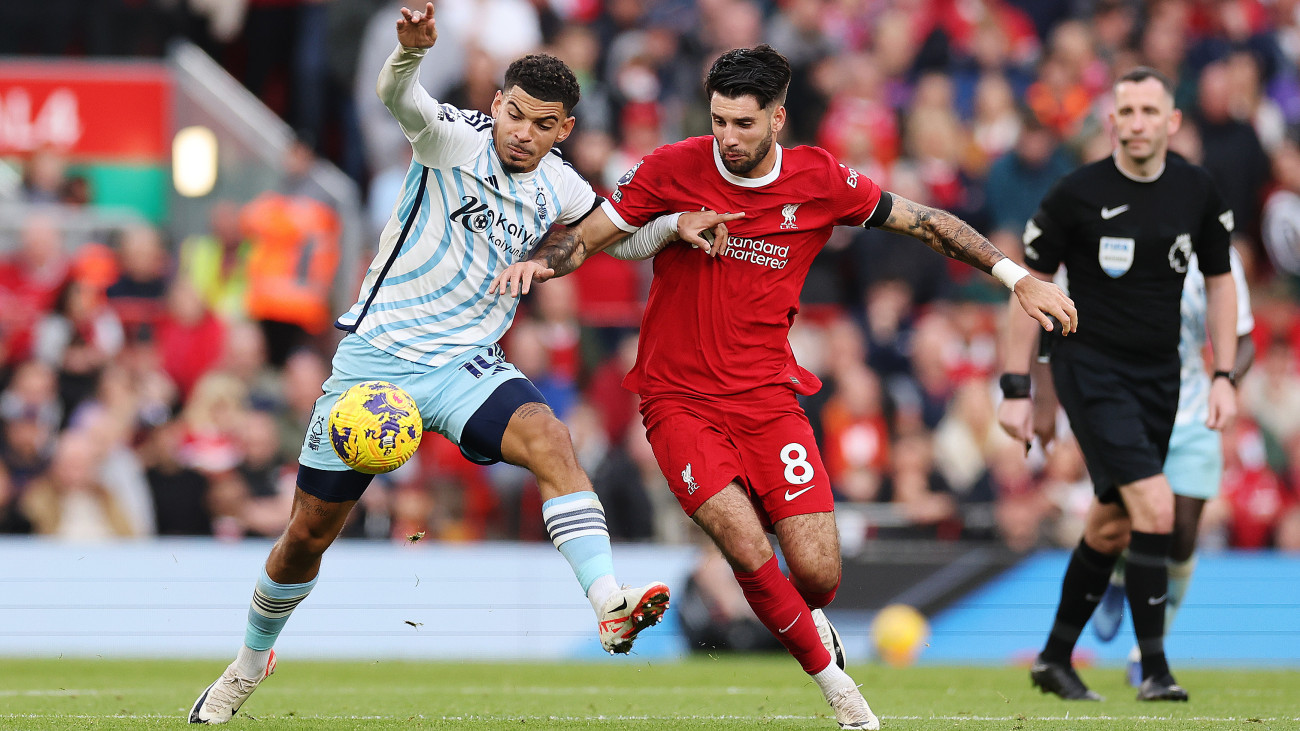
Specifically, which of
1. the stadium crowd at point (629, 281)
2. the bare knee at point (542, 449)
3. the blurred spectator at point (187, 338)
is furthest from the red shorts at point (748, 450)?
the blurred spectator at point (187, 338)

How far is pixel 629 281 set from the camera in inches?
583

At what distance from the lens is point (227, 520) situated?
1267 centimetres

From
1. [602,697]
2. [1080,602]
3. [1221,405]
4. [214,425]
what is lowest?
[602,697]

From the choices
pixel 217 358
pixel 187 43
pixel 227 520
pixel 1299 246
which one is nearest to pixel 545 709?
pixel 227 520

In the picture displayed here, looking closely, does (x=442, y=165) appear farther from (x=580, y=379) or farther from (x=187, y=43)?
(x=187, y=43)

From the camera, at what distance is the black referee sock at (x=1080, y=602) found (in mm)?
8672

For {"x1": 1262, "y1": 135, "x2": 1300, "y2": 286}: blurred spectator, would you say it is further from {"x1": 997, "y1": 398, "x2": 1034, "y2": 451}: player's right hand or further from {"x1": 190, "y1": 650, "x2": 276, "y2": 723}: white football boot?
{"x1": 190, "y1": 650, "x2": 276, "y2": 723}: white football boot

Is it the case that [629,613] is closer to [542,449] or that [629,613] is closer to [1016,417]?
[542,449]

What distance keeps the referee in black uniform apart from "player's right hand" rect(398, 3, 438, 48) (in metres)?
3.65

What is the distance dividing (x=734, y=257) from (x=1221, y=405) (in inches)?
120

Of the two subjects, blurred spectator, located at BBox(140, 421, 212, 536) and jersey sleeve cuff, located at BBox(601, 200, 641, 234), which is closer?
jersey sleeve cuff, located at BBox(601, 200, 641, 234)

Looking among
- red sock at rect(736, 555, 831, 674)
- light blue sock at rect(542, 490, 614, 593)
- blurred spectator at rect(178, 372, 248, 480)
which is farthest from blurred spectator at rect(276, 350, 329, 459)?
red sock at rect(736, 555, 831, 674)

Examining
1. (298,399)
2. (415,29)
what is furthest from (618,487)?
(415,29)

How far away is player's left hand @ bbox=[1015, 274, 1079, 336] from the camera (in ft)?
22.2
